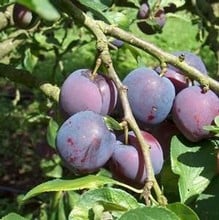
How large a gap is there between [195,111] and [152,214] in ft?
0.63

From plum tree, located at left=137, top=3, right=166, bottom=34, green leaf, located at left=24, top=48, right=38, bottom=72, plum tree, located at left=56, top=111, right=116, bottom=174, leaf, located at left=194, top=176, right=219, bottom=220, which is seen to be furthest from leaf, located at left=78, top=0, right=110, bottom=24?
green leaf, located at left=24, top=48, right=38, bottom=72

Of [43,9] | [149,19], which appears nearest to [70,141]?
[43,9]

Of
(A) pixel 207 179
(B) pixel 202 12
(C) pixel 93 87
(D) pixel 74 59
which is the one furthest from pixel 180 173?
(D) pixel 74 59

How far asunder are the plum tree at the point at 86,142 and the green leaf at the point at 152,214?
12 centimetres

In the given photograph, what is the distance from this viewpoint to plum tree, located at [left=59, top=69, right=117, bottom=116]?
2.35 feet

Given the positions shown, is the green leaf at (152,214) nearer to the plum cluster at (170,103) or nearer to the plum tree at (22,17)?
the plum cluster at (170,103)

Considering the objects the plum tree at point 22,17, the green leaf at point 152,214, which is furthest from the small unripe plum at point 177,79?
the plum tree at point 22,17

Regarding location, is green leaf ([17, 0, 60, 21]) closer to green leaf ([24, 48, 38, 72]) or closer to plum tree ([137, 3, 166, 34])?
plum tree ([137, 3, 166, 34])

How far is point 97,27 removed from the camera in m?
0.76

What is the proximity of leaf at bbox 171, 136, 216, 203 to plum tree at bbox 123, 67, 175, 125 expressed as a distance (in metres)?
0.03

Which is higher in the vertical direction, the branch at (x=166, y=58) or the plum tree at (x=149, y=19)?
the branch at (x=166, y=58)

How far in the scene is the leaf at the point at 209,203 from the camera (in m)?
0.71

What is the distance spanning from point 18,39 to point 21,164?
5.12ft

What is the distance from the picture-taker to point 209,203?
2.35 feet
